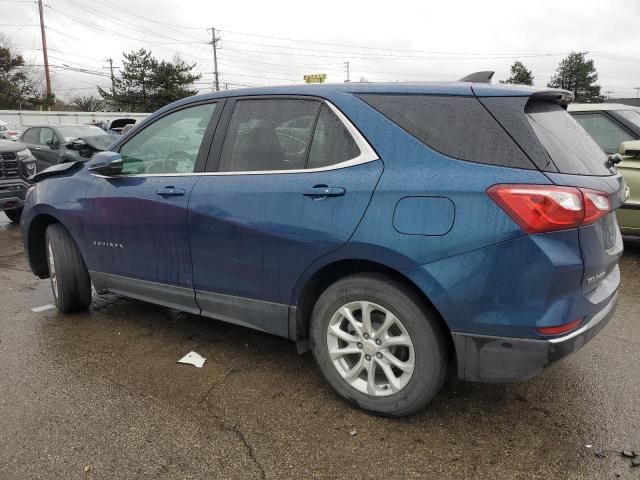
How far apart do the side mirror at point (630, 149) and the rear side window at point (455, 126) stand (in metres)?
3.96

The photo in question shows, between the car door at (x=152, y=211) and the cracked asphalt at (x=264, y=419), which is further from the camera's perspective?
the car door at (x=152, y=211)

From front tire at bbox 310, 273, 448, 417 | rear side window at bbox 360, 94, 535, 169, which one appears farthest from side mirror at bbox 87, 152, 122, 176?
rear side window at bbox 360, 94, 535, 169

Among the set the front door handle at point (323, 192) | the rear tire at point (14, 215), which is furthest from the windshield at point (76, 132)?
the front door handle at point (323, 192)

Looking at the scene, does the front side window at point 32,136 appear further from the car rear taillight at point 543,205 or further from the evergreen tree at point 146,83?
the evergreen tree at point 146,83

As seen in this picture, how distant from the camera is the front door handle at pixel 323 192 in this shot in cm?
266

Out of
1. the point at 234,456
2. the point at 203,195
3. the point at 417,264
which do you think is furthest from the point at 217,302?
the point at 417,264

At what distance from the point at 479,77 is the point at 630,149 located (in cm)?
349

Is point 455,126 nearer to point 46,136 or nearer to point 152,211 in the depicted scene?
point 152,211

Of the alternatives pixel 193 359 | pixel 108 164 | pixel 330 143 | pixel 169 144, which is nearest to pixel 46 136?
pixel 108 164

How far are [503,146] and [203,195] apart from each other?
5.64 ft

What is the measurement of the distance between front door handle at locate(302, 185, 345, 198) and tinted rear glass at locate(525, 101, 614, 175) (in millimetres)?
952

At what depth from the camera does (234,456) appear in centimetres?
247

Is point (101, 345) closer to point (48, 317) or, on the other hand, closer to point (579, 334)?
point (48, 317)

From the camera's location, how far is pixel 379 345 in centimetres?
266
